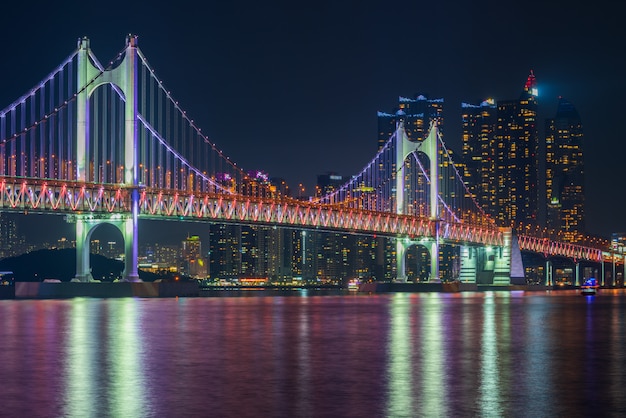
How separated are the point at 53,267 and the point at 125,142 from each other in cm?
9658

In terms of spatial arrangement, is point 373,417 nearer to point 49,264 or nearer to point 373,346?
point 373,346

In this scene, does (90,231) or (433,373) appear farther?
(90,231)

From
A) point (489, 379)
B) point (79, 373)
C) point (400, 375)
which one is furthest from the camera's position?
point (79, 373)

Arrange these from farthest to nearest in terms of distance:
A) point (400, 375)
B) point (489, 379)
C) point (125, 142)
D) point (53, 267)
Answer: point (53, 267) → point (125, 142) → point (400, 375) → point (489, 379)

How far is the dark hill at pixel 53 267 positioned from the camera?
16538cm

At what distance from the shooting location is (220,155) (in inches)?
3605

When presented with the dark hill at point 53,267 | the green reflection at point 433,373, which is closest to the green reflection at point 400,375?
the green reflection at point 433,373

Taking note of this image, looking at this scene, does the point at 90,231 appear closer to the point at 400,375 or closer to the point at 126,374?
the point at 126,374

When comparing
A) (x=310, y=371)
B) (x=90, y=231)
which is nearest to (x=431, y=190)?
(x=90, y=231)

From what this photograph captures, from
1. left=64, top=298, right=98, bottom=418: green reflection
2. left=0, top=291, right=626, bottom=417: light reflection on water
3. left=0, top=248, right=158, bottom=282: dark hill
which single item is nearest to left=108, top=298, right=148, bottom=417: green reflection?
left=0, top=291, right=626, bottom=417: light reflection on water

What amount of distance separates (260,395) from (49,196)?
59.9 metres

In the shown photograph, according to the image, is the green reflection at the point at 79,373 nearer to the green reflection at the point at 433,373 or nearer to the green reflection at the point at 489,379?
the green reflection at the point at 433,373

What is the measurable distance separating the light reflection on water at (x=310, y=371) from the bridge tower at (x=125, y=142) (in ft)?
136

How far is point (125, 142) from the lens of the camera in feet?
251
